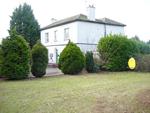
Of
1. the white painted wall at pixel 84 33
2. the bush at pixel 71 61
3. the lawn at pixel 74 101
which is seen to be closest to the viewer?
the lawn at pixel 74 101

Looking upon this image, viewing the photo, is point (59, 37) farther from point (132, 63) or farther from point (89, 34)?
point (132, 63)

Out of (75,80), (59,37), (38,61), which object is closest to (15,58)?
(38,61)

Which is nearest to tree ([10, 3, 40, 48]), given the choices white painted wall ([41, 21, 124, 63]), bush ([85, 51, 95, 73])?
white painted wall ([41, 21, 124, 63])

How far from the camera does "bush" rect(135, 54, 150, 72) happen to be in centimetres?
2336

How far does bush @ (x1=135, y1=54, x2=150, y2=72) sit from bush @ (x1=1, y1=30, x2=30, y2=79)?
10345mm

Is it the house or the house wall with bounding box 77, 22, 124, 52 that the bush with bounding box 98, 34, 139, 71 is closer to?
the house wall with bounding box 77, 22, 124, 52

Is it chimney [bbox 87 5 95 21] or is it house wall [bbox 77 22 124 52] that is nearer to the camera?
house wall [bbox 77 22 124 52]

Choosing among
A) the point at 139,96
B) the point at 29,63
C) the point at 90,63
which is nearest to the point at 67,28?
the point at 90,63

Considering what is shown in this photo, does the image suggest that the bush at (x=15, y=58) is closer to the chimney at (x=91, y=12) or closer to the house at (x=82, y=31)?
the house at (x=82, y=31)

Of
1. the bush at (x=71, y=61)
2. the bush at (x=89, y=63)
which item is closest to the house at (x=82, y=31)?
the bush at (x=89, y=63)

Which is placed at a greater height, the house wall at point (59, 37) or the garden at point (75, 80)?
the house wall at point (59, 37)

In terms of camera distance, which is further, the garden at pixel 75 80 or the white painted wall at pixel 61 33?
the white painted wall at pixel 61 33

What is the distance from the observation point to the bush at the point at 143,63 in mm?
23359

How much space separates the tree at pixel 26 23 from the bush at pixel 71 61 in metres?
23.1
